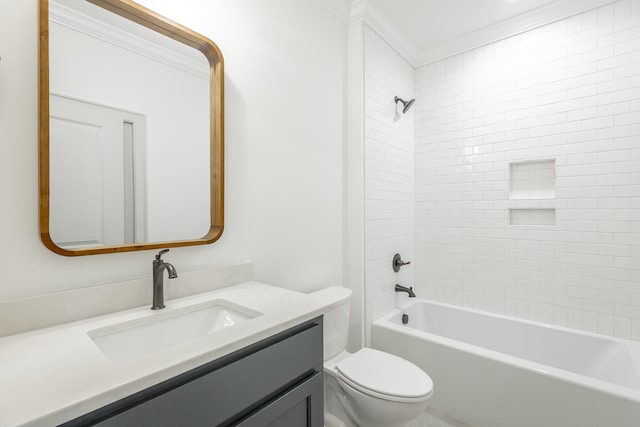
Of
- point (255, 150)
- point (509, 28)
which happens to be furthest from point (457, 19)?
point (255, 150)

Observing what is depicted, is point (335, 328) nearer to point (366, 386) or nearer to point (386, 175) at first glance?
point (366, 386)

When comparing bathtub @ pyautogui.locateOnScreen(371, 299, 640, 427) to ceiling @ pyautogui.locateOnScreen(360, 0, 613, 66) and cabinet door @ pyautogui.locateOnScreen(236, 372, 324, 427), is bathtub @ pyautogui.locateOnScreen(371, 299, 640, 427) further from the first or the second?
ceiling @ pyautogui.locateOnScreen(360, 0, 613, 66)

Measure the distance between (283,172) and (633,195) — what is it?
218 centimetres

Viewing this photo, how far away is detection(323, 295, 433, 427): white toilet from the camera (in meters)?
1.39

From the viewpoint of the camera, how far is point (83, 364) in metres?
0.69

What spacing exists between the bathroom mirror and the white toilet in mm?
882

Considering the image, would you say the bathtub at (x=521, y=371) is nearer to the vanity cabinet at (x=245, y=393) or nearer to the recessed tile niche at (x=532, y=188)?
the recessed tile niche at (x=532, y=188)

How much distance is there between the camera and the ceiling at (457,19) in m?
2.12

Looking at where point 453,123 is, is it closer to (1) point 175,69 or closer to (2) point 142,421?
(1) point 175,69

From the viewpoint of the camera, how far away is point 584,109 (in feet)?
6.82

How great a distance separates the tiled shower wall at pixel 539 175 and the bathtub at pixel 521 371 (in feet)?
0.44

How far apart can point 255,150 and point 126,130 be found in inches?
23.1

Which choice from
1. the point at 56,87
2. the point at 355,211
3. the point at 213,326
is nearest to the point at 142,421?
the point at 213,326

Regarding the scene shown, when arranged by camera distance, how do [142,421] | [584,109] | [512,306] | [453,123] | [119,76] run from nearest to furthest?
[142,421], [119,76], [584,109], [512,306], [453,123]
